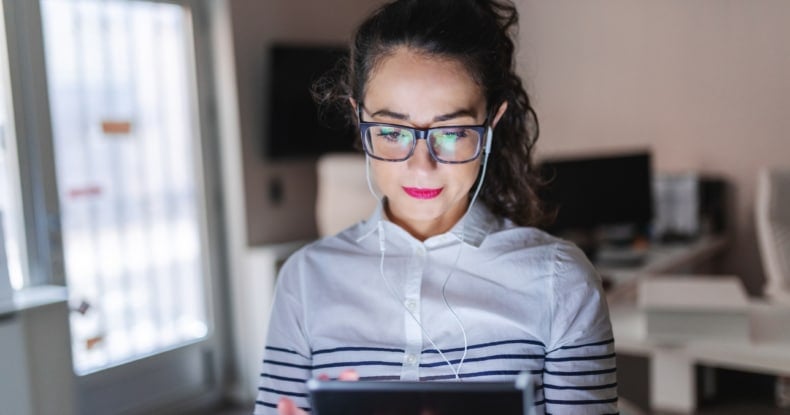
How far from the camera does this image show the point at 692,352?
7.20 ft

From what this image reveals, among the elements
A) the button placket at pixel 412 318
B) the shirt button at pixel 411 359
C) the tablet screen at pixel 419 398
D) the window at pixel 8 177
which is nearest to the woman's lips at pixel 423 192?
the button placket at pixel 412 318

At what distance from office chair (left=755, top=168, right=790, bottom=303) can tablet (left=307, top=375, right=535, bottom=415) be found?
3.01 metres

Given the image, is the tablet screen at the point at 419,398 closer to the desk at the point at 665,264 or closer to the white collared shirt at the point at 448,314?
the white collared shirt at the point at 448,314

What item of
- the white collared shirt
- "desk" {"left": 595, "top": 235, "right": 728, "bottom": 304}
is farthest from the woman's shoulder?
"desk" {"left": 595, "top": 235, "right": 728, "bottom": 304}

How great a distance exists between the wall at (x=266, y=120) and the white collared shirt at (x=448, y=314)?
2.48 meters

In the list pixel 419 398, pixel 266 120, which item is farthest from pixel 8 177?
pixel 419 398

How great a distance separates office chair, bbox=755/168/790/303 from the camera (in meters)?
3.26

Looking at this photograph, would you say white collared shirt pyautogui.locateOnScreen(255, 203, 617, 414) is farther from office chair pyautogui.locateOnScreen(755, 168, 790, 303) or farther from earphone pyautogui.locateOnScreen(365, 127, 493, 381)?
office chair pyautogui.locateOnScreen(755, 168, 790, 303)

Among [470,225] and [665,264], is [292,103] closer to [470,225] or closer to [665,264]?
[665,264]

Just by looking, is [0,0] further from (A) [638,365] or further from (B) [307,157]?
(A) [638,365]

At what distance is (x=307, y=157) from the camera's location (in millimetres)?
3770

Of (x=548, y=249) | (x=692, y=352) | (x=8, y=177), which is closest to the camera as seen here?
(x=548, y=249)

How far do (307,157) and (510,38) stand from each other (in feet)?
8.98

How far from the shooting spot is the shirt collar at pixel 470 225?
103 centimetres
